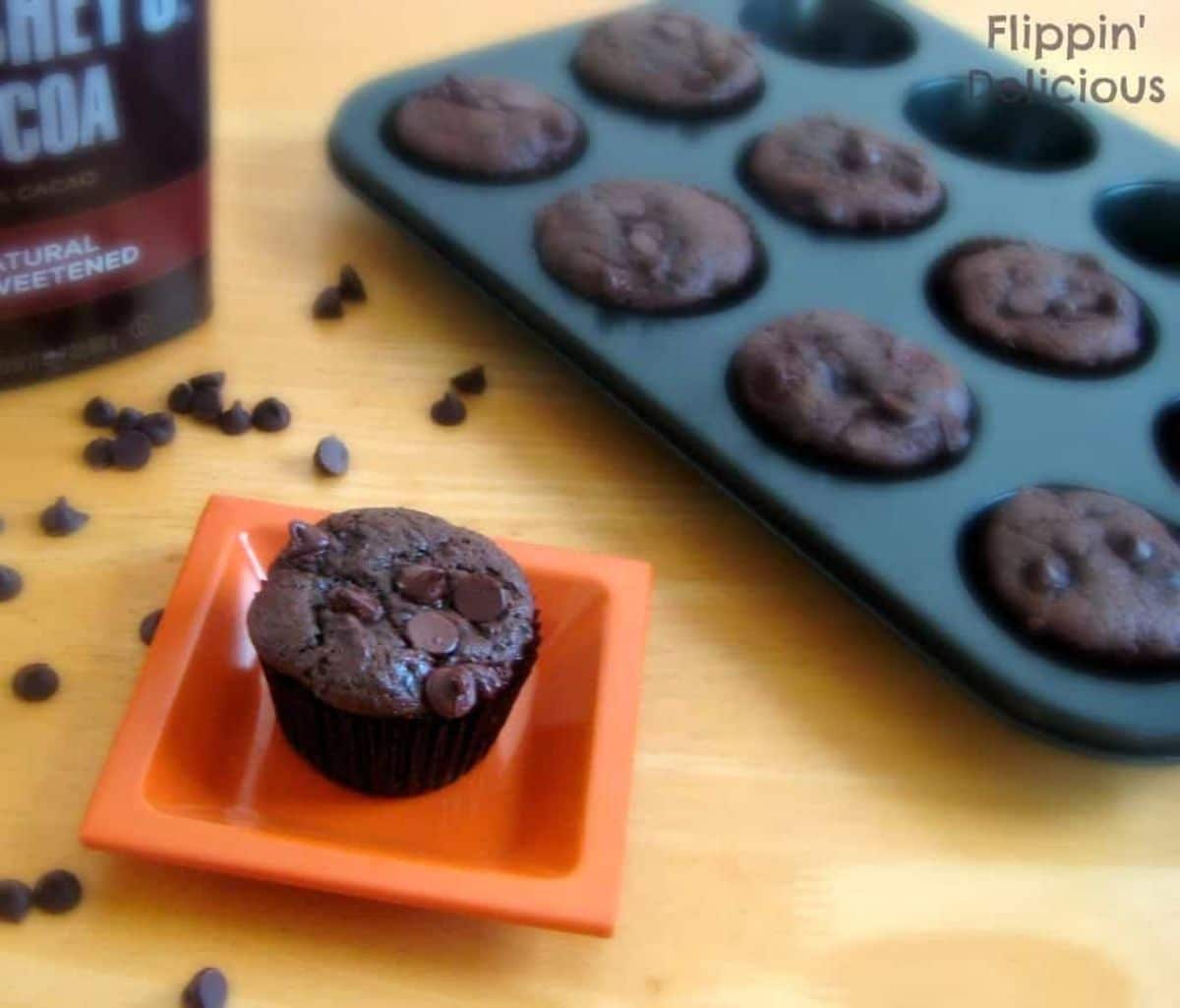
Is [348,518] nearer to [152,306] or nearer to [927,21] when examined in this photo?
[152,306]

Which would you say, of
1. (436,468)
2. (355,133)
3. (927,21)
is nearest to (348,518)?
(436,468)

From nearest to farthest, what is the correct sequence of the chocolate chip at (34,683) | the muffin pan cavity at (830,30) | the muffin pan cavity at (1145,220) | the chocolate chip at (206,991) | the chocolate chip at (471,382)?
the chocolate chip at (206,991)
the chocolate chip at (34,683)
the chocolate chip at (471,382)
the muffin pan cavity at (1145,220)
the muffin pan cavity at (830,30)

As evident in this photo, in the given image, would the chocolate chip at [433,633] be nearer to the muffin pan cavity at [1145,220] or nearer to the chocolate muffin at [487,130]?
the chocolate muffin at [487,130]

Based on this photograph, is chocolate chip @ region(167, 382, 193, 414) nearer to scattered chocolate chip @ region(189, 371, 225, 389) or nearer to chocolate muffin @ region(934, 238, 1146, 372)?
scattered chocolate chip @ region(189, 371, 225, 389)

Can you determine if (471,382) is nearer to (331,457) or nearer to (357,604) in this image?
(331,457)

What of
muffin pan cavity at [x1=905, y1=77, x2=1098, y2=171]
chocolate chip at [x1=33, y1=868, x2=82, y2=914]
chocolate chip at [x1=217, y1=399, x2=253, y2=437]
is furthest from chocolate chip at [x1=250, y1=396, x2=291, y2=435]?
muffin pan cavity at [x1=905, y1=77, x2=1098, y2=171]

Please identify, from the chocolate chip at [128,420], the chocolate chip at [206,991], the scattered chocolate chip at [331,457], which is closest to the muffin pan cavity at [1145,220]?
the scattered chocolate chip at [331,457]
